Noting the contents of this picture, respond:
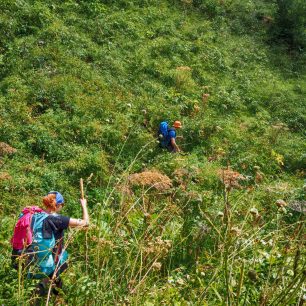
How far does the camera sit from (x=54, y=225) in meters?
4.19

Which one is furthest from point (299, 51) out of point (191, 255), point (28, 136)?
point (191, 255)

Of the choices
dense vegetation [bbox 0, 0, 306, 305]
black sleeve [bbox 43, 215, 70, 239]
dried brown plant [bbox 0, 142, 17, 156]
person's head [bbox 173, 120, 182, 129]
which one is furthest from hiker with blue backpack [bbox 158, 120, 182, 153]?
black sleeve [bbox 43, 215, 70, 239]

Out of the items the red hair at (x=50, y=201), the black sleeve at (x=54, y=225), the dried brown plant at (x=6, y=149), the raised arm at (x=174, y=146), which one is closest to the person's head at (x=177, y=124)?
the raised arm at (x=174, y=146)

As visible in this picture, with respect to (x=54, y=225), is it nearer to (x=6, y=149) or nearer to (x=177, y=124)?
(x=6, y=149)

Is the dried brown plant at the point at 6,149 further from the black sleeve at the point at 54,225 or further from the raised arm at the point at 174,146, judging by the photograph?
the black sleeve at the point at 54,225

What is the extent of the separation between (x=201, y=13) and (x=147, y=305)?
1789cm

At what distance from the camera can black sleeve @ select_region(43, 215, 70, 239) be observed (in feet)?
13.5

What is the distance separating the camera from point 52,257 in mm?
4195

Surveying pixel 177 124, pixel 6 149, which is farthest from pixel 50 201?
pixel 177 124

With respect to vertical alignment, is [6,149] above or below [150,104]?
above

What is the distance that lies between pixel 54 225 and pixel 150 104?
867cm

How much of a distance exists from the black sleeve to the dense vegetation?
0.45 meters

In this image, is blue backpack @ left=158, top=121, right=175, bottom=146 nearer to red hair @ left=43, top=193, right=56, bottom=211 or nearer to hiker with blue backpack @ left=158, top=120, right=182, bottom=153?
hiker with blue backpack @ left=158, top=120, right=182, bottom=153

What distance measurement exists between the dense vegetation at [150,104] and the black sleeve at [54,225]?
17.8 inches
